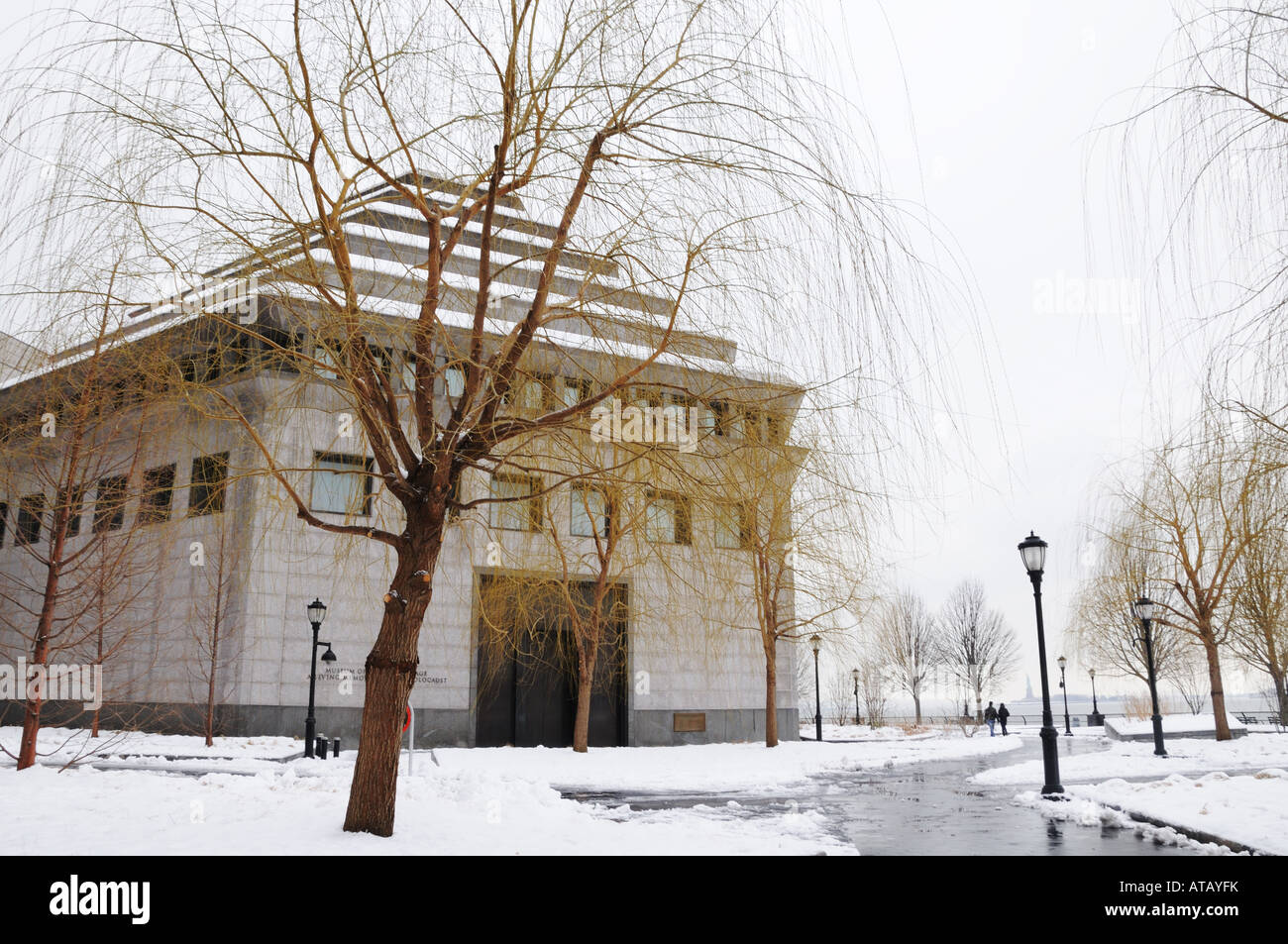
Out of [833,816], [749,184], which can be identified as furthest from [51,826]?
[833,816]

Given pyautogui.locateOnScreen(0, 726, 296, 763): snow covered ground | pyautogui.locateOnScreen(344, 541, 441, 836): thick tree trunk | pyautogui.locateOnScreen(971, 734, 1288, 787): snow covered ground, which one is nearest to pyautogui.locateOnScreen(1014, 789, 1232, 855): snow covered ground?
Answer: pyautogui.locateOnScreen(971, 734, 1288, 787): snow covered ground

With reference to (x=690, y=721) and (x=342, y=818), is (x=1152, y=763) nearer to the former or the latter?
(x=690, y=721)

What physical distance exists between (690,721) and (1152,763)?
14.2m

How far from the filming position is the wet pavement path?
958 centimetres

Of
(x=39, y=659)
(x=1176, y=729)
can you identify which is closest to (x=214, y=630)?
(x=39, y=659)

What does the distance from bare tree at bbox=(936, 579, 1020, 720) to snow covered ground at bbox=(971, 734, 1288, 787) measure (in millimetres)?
39963

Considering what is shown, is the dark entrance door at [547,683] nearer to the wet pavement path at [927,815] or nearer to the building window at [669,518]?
the wet pavement path at [927,815]

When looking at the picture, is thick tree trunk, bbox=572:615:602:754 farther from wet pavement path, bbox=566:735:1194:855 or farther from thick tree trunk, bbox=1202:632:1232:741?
thick tree trunk, bbox=1202:632:1232:741

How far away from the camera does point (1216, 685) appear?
29.8 m
